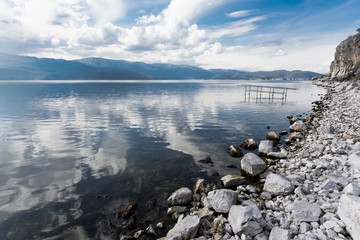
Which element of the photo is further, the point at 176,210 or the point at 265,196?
the point at 265,196

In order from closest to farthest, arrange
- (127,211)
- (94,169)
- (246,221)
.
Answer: (246,221), (127,211), (94,169)

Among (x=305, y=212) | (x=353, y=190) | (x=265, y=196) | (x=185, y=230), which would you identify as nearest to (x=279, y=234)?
(x=305, y=212)

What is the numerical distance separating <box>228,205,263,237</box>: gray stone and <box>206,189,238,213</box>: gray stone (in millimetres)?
928

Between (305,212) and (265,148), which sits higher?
(305,212)

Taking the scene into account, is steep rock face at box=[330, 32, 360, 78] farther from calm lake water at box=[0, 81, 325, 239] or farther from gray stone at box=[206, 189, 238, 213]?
gray stone at box=[206, 189, 238, 213]

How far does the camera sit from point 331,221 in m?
6.57

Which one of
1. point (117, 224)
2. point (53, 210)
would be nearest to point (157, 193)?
point (117, 224)

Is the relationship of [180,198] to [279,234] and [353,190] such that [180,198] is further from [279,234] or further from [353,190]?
[353,190]

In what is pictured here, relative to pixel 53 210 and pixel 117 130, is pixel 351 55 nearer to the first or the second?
pixel 117 130

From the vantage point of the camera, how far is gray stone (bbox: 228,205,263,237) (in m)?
6.72

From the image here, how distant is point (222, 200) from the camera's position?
8555 millimetres

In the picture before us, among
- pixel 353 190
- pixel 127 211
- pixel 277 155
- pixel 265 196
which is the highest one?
pixel 353 190

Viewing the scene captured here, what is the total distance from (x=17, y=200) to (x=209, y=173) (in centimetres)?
1166

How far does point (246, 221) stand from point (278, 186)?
3.80m
